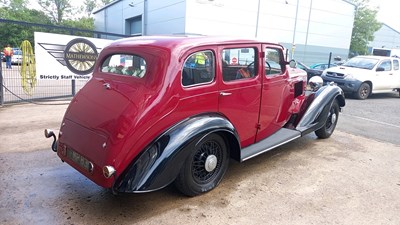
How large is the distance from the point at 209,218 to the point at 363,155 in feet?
10.9

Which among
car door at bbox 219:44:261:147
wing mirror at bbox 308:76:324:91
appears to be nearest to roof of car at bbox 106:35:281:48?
car door at bbox 219:44:261:147

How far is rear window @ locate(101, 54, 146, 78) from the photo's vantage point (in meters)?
3.34

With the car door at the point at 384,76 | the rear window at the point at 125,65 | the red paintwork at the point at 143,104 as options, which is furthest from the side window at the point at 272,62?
the car door at the point at 384,76

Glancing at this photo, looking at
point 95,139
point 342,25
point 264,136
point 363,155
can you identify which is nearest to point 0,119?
point 95,139

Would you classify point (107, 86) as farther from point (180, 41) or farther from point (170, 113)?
point (180, 41)

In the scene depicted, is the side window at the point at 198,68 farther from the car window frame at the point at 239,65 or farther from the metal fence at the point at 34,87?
the metal fence at the point at 34,87

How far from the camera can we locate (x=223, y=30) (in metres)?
20.3

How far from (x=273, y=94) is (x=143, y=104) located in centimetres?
222

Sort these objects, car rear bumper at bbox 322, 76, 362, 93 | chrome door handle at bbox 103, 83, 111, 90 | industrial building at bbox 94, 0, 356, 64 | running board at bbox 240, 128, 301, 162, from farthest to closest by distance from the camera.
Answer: industrial building at bbox 94, 0, 356, 64, car rear bumper at bbox 322, 76, 362, 93, running board at bbox 240, 128, 301, 162, chrome door handle at bbox 103, 83, 111, 90

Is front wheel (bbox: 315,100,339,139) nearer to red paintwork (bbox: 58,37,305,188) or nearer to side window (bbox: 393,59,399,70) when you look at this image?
red paintwork (bbox: 58,37,305,188)

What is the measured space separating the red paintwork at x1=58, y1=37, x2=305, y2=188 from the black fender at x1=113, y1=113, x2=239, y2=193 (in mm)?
71

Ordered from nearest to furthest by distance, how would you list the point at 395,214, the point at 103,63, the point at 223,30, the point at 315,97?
the point at 395,214 < the point at 103,63 < the point at 315,97 < the point at 223,30

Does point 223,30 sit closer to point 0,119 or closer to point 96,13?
point 0,119

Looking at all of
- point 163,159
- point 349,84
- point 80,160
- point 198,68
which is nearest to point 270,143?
point 198,68
